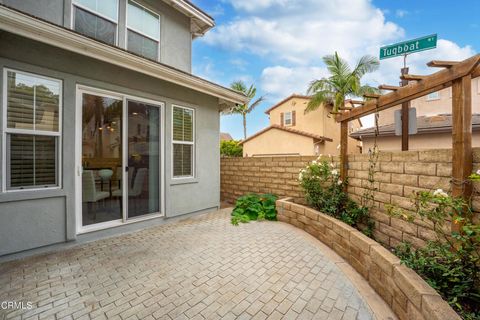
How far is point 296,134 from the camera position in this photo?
13.5 metres

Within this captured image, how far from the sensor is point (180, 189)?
16.8ft

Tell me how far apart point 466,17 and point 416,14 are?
1109 mm

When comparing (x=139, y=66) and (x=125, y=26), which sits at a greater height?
(x=125, y=26)

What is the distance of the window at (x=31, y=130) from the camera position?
3.05 m

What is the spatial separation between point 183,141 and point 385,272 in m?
4.55

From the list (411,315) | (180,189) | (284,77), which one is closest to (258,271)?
(411,315)

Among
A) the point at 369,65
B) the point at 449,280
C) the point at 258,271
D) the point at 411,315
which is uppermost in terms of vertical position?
the point at 369,65

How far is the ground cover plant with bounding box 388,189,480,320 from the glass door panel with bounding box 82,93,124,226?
15.4 ft

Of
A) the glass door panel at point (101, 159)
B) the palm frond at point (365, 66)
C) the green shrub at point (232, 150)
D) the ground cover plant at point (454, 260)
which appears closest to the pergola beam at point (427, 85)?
the ground cover plant at point (454, 260)

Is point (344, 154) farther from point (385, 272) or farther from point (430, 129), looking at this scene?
point (430, 129)

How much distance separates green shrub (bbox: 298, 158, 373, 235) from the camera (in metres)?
3.49

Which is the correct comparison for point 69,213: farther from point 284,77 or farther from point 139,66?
point 284,77

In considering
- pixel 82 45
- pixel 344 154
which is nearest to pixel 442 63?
pixel 344 154

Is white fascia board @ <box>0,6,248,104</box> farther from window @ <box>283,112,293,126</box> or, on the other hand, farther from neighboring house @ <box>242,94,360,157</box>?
window @ <box>283,112,293,126</box>
